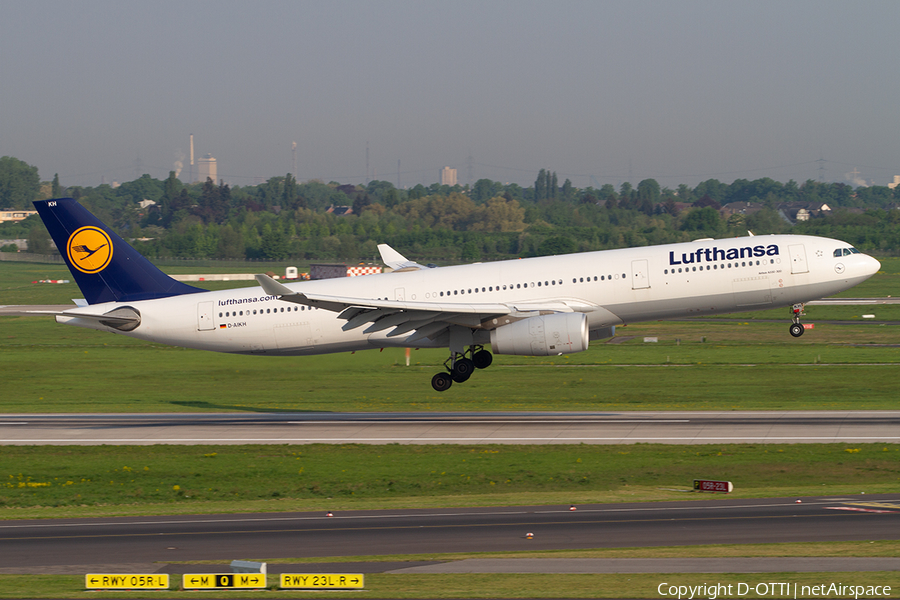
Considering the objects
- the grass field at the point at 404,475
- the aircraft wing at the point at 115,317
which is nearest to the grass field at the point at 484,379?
the aircraft wing at the point at 115,317

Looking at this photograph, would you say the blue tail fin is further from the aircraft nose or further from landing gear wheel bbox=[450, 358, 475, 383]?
the aircraft nose

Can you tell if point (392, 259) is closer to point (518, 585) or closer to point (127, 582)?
point (127, 582)

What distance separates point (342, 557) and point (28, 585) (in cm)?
802

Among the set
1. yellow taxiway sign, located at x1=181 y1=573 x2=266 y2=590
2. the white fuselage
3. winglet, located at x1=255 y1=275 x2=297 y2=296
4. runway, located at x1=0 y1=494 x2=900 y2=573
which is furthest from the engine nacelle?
yellow taxiway sign, located at x1=181 y1=573 x2=266 y2=590

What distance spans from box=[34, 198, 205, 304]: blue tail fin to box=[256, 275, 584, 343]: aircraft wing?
9.41m

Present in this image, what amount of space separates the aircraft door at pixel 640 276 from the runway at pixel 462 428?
7233mm

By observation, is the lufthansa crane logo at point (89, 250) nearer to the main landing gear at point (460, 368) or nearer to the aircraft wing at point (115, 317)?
the aircraft wing at point (115, 317)

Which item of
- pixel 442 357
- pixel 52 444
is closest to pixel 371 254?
pixel 442 357

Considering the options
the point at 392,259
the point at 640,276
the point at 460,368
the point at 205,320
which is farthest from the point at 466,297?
the point at 205,320

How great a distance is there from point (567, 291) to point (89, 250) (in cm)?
2452

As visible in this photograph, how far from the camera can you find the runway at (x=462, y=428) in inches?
1813

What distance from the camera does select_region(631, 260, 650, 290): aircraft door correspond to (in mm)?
44781

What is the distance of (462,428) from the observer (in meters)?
49.9

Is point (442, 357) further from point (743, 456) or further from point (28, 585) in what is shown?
point (28, 585)
